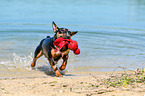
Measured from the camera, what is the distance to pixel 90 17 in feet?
55.0

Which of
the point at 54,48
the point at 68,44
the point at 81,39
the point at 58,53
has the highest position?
the point at 68,44

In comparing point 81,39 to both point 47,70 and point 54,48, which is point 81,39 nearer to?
point 47,70

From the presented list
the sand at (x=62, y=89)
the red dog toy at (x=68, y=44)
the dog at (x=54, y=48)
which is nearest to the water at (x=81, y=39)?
the dog at (x=54, y=48)

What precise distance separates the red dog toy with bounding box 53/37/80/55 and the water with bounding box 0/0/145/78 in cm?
123

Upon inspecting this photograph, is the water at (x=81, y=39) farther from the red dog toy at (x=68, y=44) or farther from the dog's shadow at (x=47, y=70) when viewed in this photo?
the red dog toy at (x=68, y=44)

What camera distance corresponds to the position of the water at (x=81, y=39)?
796cm

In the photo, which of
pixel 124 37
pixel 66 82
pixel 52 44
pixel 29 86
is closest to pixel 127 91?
pixel 66 82

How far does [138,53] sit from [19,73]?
405 centimetres

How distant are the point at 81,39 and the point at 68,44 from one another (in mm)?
5079

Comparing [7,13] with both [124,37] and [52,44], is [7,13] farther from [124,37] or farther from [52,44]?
[52,44]

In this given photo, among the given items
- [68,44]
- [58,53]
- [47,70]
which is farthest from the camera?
[47,70]

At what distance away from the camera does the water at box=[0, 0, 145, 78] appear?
7.96 metres

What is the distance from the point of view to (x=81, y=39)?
11.2m

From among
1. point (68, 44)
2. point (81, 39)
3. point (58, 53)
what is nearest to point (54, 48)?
point (58, 53)
